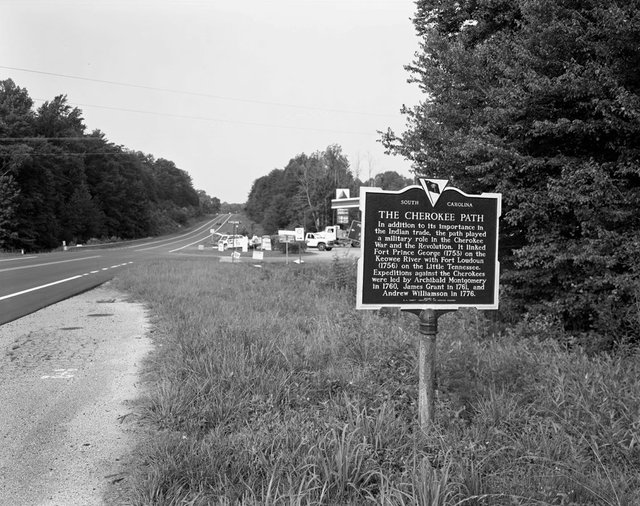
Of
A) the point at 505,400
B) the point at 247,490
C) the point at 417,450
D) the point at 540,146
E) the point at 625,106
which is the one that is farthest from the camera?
the point at 540,146

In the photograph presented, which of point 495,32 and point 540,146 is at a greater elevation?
point 495,32

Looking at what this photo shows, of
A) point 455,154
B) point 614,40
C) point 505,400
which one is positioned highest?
point 614,40

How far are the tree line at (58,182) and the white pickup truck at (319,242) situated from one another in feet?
99.4

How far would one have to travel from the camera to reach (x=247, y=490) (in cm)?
282

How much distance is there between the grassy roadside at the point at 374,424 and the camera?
2846 millimetres

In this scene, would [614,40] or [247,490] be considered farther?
[614,40]

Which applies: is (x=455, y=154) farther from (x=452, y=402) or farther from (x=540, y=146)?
(x=452, y=402)

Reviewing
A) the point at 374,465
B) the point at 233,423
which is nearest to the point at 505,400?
the point at 374,465

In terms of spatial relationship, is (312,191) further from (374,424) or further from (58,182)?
(374,424)

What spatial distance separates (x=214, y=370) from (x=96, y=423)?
1069 millimetres

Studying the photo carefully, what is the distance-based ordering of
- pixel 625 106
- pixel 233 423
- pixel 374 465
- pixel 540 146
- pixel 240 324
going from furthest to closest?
pixel 540 146 < pixel 240 324 < pixel 625 106 < pixel 233 423 < pixel 374 465

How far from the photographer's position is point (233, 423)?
147 inches

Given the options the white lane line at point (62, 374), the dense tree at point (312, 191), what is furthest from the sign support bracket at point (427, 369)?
the dense tree at point (312, 191)

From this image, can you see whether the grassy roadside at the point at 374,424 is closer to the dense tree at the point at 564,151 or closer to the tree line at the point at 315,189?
the dense tree at the point at 564,151
